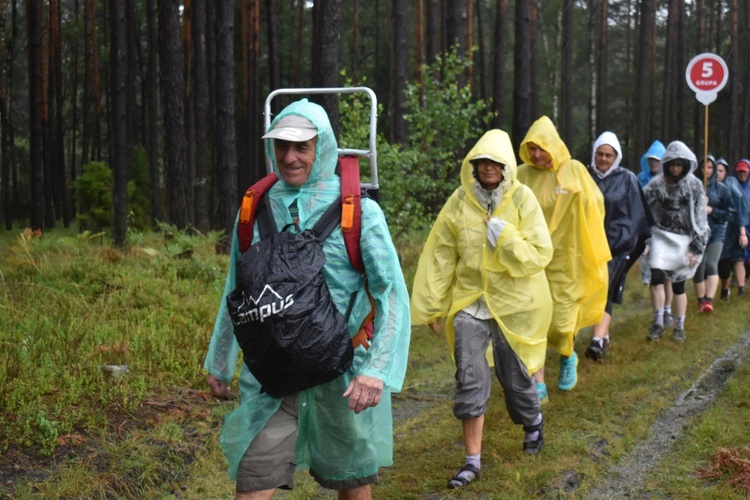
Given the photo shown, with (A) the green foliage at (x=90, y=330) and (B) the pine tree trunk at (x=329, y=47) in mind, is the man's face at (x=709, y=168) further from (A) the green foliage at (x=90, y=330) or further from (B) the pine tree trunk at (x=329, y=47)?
(A) the green foliage at (x=90, y=330)

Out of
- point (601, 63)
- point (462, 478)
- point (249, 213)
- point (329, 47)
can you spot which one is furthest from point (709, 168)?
point (601, 63)

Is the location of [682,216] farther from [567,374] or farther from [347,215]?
[347,215]

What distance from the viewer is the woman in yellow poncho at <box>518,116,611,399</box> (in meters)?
7.10

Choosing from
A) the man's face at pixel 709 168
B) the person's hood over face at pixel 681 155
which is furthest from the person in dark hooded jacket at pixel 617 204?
the man's face at pixel 709 168

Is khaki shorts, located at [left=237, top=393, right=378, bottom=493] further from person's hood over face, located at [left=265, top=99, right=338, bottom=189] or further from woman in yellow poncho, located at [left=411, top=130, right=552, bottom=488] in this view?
woman in yellow poncho, located at [left=411, top=130, right=552, bottom=488]

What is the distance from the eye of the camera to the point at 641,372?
807cm

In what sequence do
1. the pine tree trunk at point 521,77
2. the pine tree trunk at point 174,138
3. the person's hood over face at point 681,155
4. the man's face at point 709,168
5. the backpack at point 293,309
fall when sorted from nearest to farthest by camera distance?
the backpack at point 293,309
the person's hood over face at point 681,155
the man's face at point 709,168
the pine tree trunk at point 174,138
the pine tree trunk at point 521,77

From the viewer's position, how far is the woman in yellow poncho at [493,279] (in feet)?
17.9

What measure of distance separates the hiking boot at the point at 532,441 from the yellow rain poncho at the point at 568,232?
5.05 feet

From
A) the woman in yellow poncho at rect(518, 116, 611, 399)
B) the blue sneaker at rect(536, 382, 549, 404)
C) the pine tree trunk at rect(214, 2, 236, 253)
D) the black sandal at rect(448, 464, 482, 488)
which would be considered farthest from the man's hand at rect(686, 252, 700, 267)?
the pine tree trunk at rect(214, 2, 236, 253)

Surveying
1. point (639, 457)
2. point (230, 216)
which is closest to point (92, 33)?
point (230, 216)

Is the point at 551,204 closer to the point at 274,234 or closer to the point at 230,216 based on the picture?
the point at 274,234

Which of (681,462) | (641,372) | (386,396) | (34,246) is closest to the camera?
(386,396)

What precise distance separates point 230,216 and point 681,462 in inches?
428
